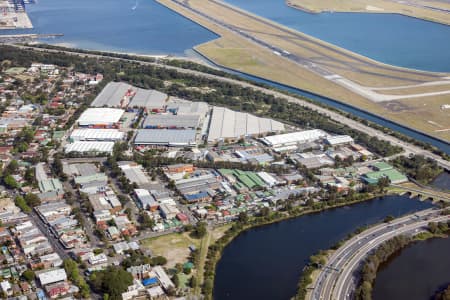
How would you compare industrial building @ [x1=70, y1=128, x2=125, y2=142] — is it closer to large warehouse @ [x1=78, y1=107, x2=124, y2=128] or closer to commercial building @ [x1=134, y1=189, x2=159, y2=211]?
large warehouse @ [x1=78, y1=107, x2=124, y2=128]

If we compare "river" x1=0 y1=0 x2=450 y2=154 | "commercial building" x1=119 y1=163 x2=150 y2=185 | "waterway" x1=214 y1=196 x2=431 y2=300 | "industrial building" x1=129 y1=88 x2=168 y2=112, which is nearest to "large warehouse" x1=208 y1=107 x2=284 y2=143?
"industrial building" x1=129 y1=88 x2=168 y2=112

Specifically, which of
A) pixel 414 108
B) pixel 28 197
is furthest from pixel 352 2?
pixel 28 197

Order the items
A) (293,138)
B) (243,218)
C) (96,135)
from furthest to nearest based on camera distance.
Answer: (293,138) < (96,135) < (243,218)

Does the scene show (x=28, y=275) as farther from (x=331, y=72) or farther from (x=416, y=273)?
(x=331, y=72)

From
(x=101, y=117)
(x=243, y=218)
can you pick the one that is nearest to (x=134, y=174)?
(x=243, y=218)

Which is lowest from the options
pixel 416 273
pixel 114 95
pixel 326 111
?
pixel 416 273

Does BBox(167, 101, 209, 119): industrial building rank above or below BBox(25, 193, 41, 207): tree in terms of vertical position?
above
